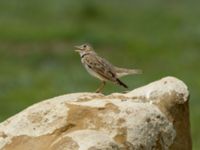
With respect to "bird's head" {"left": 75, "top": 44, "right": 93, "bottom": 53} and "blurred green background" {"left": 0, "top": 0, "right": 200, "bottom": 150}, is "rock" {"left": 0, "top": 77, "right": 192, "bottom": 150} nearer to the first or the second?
"bird's head" {"left": 75, "top": 44, "right": 93, "bottom": 53}

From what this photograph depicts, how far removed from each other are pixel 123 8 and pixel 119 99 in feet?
98.0

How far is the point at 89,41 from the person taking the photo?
35281mm

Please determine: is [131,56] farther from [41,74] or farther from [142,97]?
[142,97]

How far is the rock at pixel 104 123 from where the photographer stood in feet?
41.3

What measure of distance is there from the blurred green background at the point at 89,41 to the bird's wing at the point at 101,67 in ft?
25.2

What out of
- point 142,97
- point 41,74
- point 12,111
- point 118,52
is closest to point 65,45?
point 118,52

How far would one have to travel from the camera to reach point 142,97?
13633 millimetres

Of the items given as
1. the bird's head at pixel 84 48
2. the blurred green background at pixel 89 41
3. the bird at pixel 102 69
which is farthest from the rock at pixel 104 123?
the blurred green background at pixel 89 41

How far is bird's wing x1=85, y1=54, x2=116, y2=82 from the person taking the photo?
624 inches

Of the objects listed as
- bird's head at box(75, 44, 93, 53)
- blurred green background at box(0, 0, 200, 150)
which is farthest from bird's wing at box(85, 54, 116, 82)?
blurred green background at box(0, 0, 200, 150)

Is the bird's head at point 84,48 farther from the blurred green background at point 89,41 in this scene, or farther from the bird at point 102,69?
the blurred green background at point 89,41

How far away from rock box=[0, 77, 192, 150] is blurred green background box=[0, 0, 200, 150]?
9.92m

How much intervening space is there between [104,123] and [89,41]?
73.9 feet

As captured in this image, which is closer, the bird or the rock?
the rock
